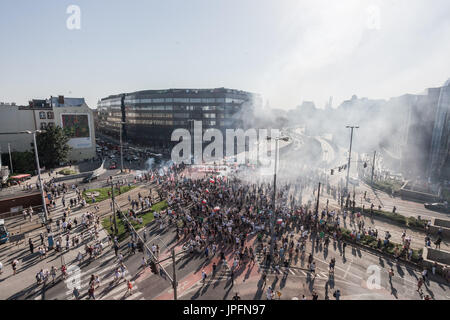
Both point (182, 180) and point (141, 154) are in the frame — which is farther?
point (141, 154)

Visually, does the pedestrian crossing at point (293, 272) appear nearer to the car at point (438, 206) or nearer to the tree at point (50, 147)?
the car at point (438, 206)

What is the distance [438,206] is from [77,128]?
62605 mm

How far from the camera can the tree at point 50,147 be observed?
41812 millimetres

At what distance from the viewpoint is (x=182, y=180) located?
38.1 m

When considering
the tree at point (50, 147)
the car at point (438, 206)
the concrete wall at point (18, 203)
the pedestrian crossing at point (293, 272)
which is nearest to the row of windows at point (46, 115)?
the tree at point (50, 147)

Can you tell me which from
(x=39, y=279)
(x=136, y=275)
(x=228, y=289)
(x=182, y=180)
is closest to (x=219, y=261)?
(x=228, y=289)

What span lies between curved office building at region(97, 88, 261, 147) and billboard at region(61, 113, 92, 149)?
61.1ft

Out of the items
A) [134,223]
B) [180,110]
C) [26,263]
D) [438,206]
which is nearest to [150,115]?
[180,110]

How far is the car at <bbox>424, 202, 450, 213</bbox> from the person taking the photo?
96.1 ft

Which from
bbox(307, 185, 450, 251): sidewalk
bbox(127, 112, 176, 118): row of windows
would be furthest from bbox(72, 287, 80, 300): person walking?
bbox(127, 112, 176, 118): row of windows

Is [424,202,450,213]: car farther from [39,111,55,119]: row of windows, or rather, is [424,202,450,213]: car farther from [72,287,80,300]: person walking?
[39,111,55,119]: row of windows
